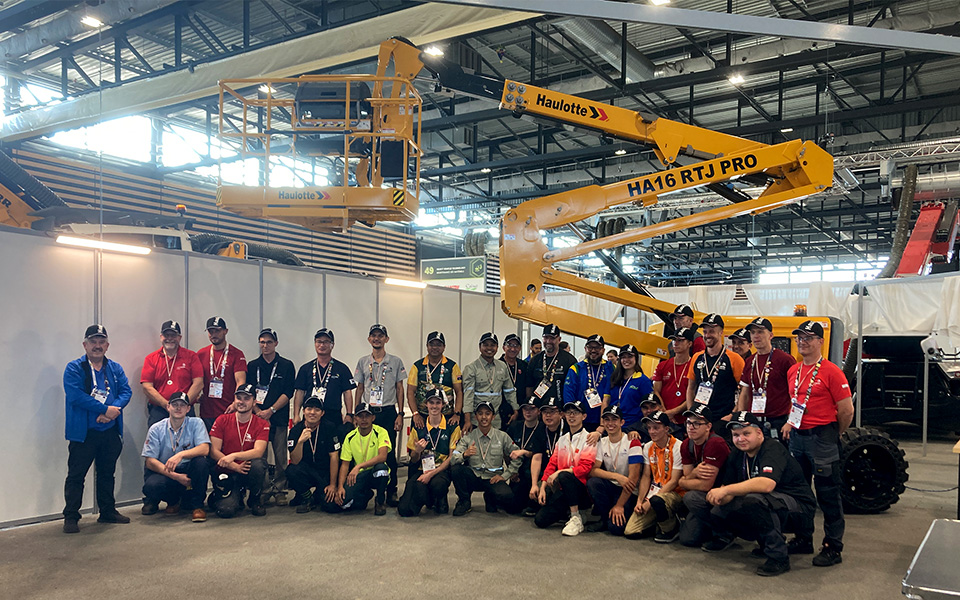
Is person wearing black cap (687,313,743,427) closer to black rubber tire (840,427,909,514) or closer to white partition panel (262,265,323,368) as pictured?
black rubber tire (840,427,909,514)

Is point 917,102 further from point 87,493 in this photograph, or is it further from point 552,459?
point 87,493

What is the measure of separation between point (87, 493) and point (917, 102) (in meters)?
13.1

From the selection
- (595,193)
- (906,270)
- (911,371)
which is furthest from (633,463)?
(906,270)

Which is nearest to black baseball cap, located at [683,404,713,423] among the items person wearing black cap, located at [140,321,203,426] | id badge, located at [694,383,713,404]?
id badge, located at [694,383,713,404]

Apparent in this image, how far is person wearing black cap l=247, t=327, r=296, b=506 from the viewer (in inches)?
285

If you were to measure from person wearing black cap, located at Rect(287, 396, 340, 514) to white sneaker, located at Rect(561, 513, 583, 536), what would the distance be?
2297mm

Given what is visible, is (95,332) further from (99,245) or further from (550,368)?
(550,368)

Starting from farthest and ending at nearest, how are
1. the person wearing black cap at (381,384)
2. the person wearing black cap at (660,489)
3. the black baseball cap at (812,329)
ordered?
the person wearing black cap at (381,384) → the person wearing black cap at (660,489) → the black baseball cap at (812,329)

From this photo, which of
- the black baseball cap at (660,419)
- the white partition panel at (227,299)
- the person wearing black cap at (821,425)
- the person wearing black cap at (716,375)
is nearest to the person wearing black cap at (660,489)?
the black baseball cap at (660,419)

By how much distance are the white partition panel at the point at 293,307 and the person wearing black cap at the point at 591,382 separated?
11.7ft

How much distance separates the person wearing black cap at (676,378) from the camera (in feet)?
21.8

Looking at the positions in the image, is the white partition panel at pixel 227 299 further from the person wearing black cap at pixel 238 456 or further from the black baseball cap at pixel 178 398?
the person wearing black cap at pixel 238 456

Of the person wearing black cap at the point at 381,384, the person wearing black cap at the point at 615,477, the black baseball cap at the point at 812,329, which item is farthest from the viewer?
the person wearing black cap at the point at 381,384

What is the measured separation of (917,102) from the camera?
11188 millimetres
